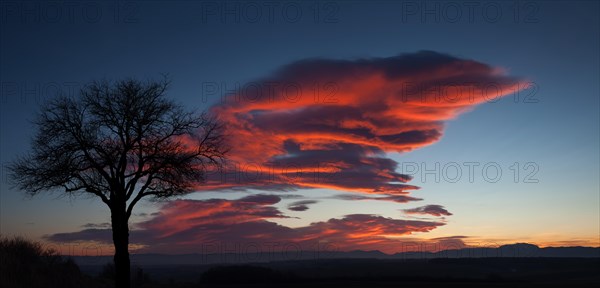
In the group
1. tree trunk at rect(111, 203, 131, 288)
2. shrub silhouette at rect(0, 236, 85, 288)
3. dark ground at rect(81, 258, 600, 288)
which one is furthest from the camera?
dark ground at rect(81, 258, 600, 288)

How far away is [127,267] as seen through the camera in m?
30.7

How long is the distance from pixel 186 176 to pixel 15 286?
38.1ft

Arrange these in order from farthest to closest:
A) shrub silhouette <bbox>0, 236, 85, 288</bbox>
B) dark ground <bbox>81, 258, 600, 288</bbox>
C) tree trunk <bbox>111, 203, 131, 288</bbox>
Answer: dark ground <bbox>81, 258, 600, 288</bbox>, tree trunk <bbox>111, 203, 131, 288</bbox>, shrub silhouette <bbox>0, 236, 85, 288</bbox>

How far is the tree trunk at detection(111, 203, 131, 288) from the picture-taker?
30344 millimetres

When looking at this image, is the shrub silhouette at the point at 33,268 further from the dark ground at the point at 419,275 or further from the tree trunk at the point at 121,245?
the dark ground at the point at 419,275

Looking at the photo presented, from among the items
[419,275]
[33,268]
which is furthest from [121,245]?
[419,275]

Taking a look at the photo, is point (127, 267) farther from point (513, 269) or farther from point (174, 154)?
point (513, 269)

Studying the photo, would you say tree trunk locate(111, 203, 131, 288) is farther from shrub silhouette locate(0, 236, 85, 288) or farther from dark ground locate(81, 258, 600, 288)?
dark ground locate(81, 258, 600, 288)

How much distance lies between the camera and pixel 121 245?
30.5 meters

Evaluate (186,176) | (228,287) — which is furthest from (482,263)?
(186,176)

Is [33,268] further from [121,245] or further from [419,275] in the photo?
[419,275]

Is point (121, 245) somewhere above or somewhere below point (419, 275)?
above

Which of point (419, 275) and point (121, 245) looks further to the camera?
point (419, 275)

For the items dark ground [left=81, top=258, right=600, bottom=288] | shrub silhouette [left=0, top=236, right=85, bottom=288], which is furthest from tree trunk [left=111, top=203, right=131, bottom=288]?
dark ground [left=81, top=258, right=600, bottom=288]
